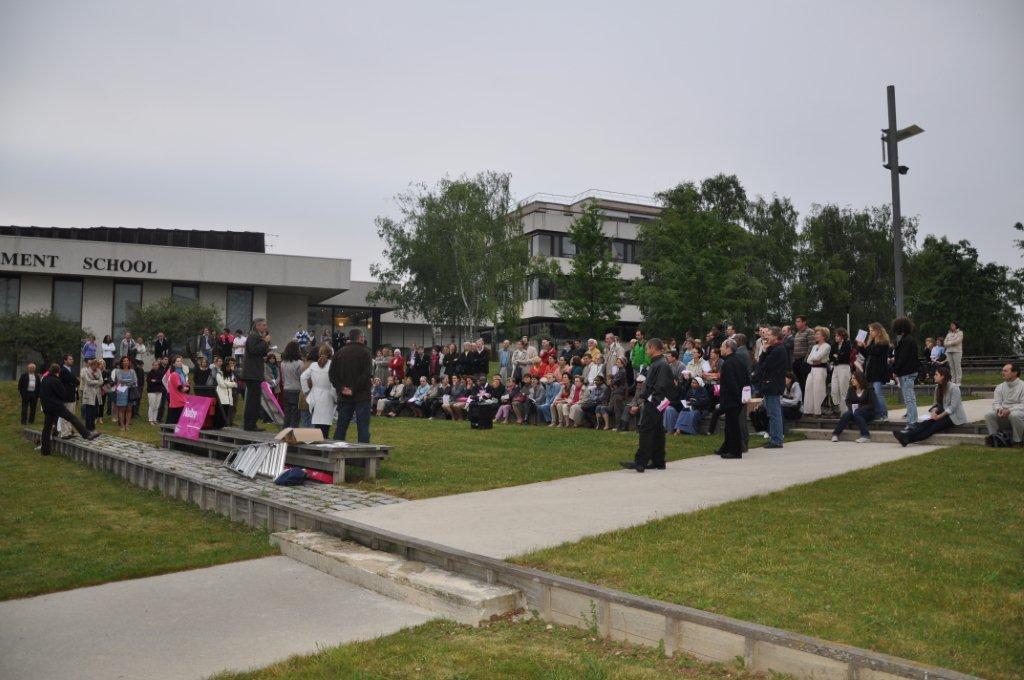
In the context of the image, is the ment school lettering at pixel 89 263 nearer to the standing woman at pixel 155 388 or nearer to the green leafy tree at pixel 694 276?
the standing woman at pixel 155 388

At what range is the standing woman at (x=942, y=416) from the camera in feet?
41.1

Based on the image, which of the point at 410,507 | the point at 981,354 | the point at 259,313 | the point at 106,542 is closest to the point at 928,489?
the point at 410,507

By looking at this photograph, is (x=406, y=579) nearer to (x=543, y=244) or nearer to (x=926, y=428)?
(x=926, y=428)

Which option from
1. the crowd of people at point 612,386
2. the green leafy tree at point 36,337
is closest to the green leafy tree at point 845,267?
the crowd of people at point 612,386

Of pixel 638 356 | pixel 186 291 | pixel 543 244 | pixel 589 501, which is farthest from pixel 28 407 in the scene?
pixel 543 244

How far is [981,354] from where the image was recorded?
3944cm

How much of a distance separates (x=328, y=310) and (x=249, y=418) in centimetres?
4759

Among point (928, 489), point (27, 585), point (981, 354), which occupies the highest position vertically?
point (981, 354)

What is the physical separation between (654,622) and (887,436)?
10.4 metres

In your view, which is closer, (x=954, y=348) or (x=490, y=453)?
(x=490, y=453)

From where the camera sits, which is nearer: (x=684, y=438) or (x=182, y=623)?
(x=182, y=623)

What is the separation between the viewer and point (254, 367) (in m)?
14.5

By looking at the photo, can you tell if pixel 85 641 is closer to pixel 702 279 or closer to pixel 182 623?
pixel 182 623

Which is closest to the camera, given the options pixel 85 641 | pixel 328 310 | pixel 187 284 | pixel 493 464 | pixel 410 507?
pixel 85 641
